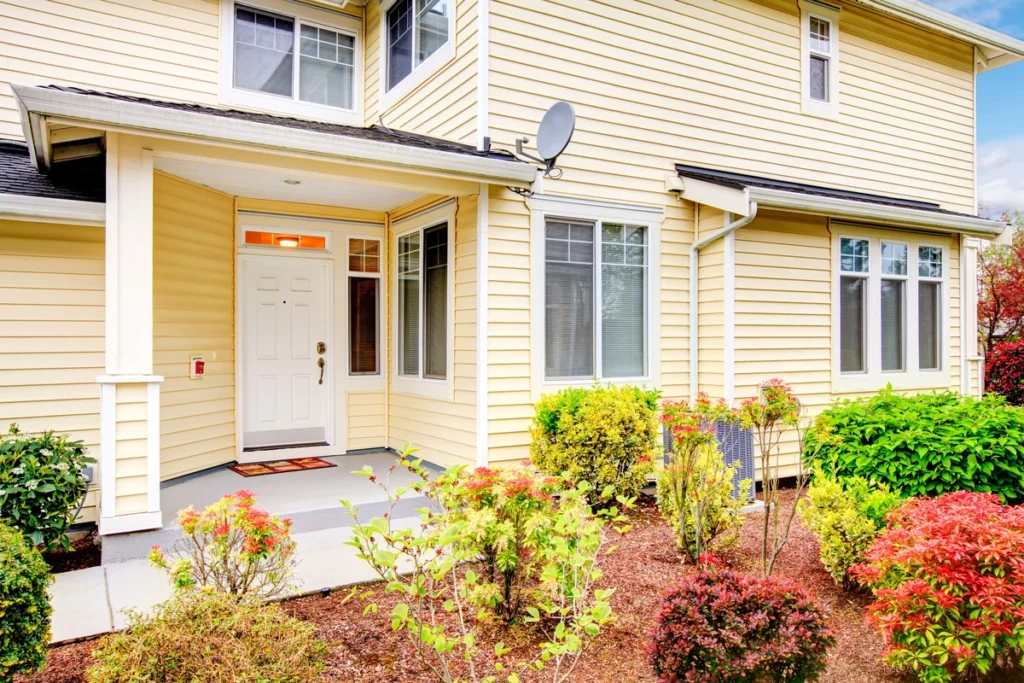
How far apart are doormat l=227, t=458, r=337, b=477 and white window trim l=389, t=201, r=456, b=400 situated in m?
1.13

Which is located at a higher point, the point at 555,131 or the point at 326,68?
the point at 326,68

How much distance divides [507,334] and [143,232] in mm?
2930

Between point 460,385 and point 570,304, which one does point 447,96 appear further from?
point 460,385

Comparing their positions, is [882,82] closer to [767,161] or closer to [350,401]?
[767,161]

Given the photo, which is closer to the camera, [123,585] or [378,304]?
[123,585]

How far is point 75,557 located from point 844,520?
524 cm

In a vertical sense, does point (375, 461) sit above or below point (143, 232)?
below

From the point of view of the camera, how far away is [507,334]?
5.80m

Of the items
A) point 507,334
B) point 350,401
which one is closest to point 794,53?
point 507,334

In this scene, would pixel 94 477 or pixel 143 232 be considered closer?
pixel 143 232

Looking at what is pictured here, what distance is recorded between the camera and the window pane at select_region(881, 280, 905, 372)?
783 centimetres

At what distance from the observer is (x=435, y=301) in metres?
6.44

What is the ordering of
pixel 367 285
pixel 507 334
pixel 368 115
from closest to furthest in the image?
pixel 507 334 → pixel 367 285 → pixel 368 115

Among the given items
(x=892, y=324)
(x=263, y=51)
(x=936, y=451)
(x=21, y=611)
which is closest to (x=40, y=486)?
(x=21, y=611)
